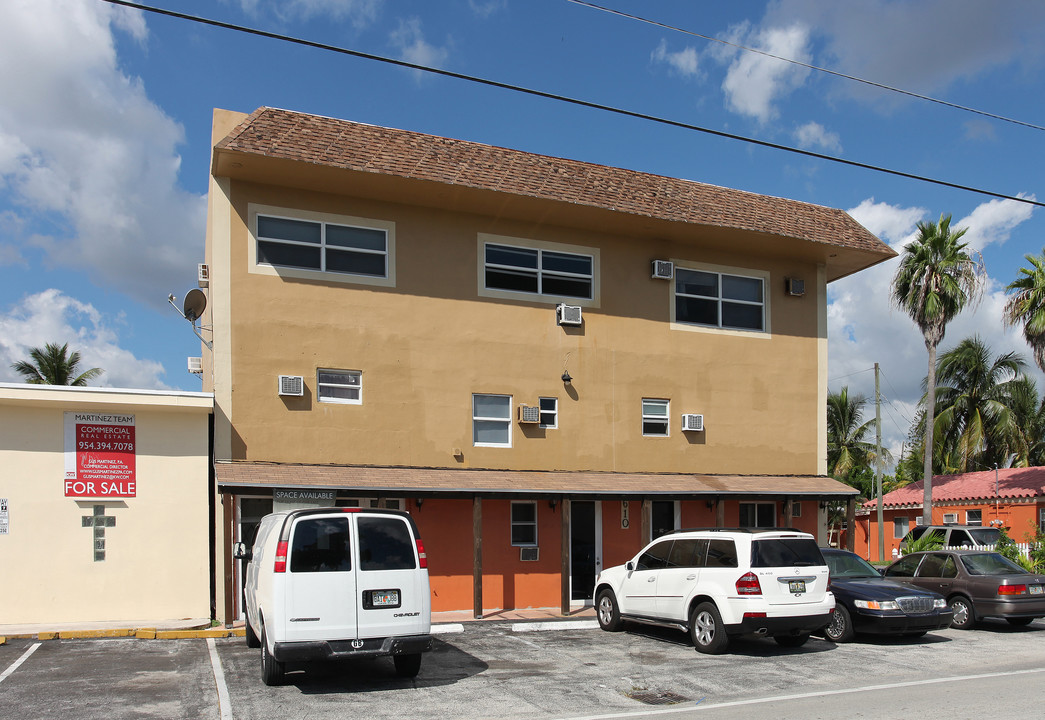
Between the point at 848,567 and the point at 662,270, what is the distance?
7748 mm

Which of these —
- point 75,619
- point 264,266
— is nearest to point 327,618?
point 75,619

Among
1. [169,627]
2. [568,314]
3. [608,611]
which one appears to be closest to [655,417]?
[568,314]

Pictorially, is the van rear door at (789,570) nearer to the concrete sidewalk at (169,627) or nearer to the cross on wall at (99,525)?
the concrete sidewalk at (169,627)

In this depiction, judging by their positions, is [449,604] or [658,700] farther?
[449,604]

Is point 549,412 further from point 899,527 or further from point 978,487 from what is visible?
point 899,527

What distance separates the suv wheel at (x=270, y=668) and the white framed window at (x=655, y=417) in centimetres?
1136

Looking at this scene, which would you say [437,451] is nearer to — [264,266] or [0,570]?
[264,266]

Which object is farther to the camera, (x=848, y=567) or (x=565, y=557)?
(x=565, y=557)

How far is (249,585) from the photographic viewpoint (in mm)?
11898

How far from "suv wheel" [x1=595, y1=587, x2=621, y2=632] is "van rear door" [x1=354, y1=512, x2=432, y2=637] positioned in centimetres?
542

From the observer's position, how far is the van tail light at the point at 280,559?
9.76m

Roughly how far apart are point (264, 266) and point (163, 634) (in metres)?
6.74

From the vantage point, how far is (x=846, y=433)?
157 feet

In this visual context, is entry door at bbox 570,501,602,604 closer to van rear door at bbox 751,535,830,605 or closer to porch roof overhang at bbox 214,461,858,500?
porch roof overhang at bbox 214,461,858,500
